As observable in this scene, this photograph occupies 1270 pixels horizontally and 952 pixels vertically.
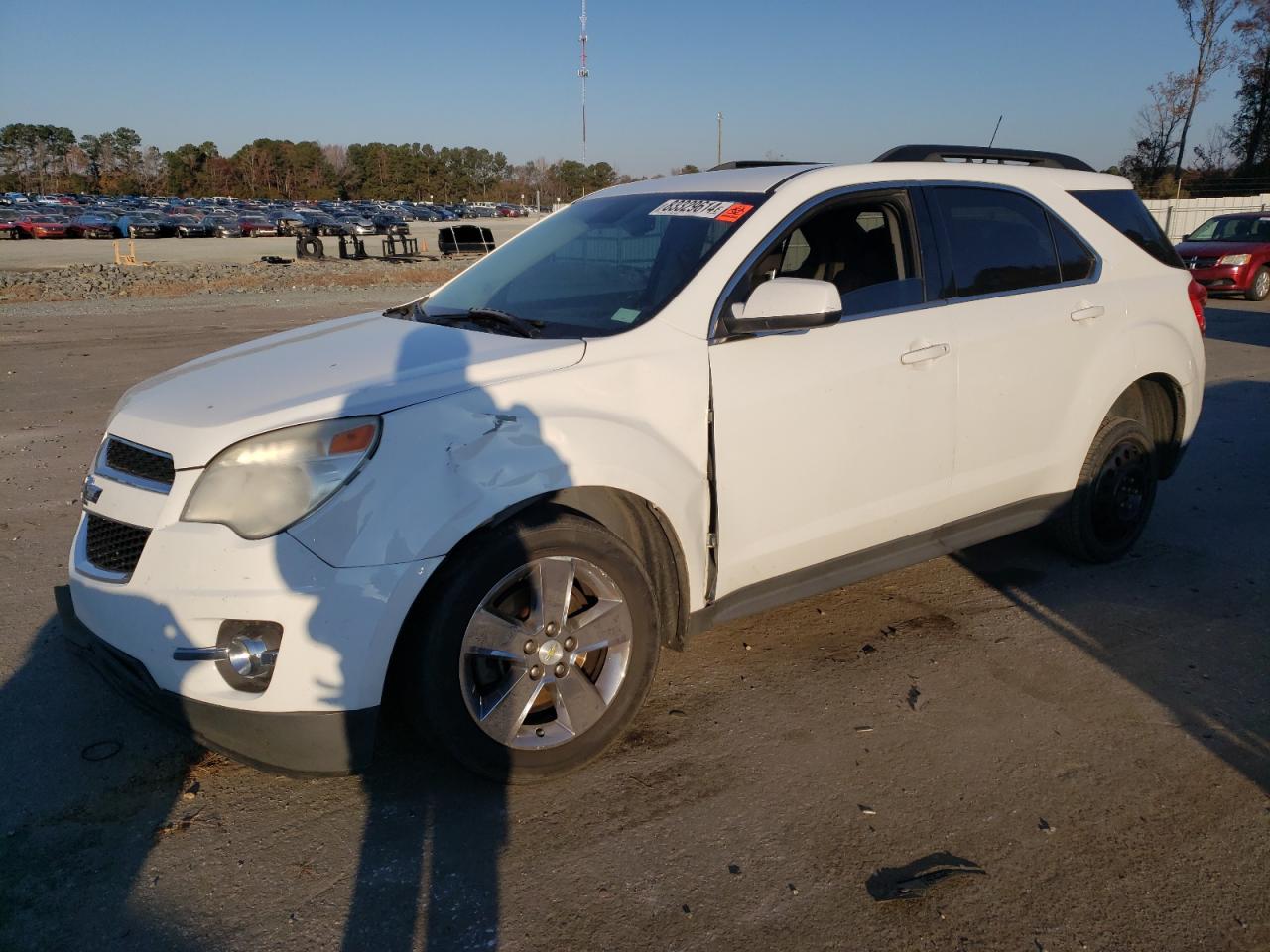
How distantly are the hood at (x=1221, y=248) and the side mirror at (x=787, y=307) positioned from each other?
18.3 meters

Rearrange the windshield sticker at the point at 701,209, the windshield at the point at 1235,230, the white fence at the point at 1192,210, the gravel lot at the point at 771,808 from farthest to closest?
the white fence at the point at 1192,210, the windshield at the point at 1235,230, the windshield sticker at the point at 701,209, the gravel lot at the point at 771,808

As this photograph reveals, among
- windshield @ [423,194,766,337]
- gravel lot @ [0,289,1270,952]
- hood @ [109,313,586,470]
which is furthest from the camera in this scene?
windshield @ [423,194,766,337]

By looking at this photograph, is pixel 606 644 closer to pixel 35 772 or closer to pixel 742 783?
pixel 742 783

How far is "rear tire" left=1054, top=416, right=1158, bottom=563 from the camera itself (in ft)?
15.4

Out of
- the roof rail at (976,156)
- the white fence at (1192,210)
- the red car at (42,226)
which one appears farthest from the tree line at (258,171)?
the roof rail at (976,156)

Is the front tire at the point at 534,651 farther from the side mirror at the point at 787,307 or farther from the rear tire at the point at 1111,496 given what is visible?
the rear tire at the point at 1111,496

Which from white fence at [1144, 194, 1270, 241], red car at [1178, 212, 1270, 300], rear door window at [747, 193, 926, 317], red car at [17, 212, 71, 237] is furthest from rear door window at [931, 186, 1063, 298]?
red car at [17, 212, 71, 237]

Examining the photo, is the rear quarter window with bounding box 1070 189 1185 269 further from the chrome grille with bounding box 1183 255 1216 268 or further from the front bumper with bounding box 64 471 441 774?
the chrome grille with bounding box 1183 255 1216 268

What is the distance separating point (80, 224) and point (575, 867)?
2453 inches

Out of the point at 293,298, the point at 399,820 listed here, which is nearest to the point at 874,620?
the point at 399,820

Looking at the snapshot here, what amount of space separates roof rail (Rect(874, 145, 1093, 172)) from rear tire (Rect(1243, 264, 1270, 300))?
55.6 feet

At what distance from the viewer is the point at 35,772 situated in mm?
3160

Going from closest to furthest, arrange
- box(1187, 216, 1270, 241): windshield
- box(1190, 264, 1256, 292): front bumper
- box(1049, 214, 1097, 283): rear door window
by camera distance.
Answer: box(1049, 214, 1097, 283): rear door window → box(1190, 264, 1256, 292): front bumper → box(1187, 216, 1270, 241): windshield

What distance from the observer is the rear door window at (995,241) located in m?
4.09
